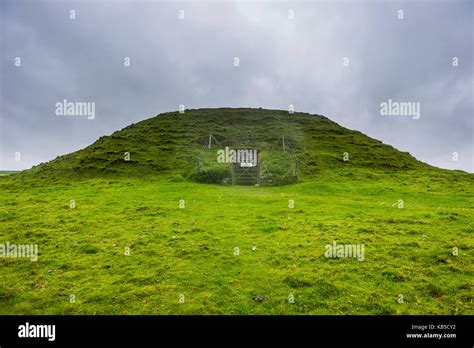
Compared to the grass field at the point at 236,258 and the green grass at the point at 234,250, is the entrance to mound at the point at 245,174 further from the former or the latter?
the grass field at the point at 236,258

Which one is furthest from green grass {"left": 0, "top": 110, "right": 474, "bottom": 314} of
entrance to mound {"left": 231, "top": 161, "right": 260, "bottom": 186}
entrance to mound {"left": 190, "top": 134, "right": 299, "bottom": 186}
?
entrance to mound {"left": 190, "top": 134, "right": 299, "bottom": 186}

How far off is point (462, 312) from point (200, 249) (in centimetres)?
1223

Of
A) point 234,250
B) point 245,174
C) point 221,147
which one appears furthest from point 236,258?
point 221,147

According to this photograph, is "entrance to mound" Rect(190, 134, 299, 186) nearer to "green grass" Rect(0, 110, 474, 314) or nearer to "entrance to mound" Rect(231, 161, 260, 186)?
"entrance to mound" Rect(231, 161, 260, 186)

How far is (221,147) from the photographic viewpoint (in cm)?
6253

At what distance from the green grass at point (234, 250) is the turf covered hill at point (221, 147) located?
1329cm

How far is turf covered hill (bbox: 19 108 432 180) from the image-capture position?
5312 cm

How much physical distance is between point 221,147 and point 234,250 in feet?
149

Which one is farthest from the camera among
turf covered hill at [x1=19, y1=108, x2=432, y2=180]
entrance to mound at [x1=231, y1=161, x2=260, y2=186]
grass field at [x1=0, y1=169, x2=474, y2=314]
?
turf covered hill at [x1=19, y1=108, x2=432, y2=180]

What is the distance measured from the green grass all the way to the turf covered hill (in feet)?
43.6
